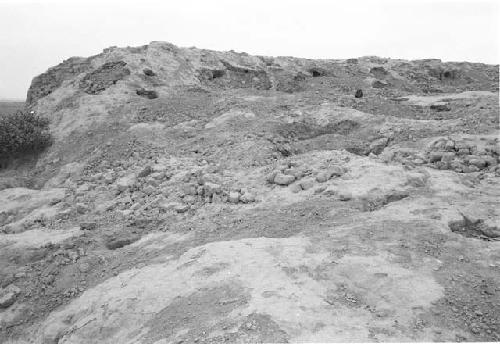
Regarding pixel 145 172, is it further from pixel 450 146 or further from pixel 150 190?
pixel 450 146

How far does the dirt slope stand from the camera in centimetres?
452

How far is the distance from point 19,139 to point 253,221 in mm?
9614

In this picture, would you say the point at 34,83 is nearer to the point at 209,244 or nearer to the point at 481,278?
the point at 209,244

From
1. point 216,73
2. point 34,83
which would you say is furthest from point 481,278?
point 34,83

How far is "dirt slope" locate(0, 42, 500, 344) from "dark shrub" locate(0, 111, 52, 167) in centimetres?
63

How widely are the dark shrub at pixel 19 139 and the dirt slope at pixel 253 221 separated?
2.08 feet

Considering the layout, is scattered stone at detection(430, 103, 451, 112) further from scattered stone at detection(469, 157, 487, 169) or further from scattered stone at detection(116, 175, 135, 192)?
scattered stone at detection(116, 175, 135, 192)

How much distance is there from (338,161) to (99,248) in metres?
4.68

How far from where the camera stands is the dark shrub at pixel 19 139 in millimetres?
13172

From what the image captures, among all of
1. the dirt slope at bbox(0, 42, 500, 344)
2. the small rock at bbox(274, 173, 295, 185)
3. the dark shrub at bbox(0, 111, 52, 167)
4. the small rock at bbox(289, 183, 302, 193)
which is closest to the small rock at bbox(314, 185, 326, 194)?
the dirt slope at bbox(0, 42, 500, 344)

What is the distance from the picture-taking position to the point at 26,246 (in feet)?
26.0

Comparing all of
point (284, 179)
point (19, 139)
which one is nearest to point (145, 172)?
point (284, 179)

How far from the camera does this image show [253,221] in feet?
22.7

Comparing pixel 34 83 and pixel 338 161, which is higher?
pixel 34 83
